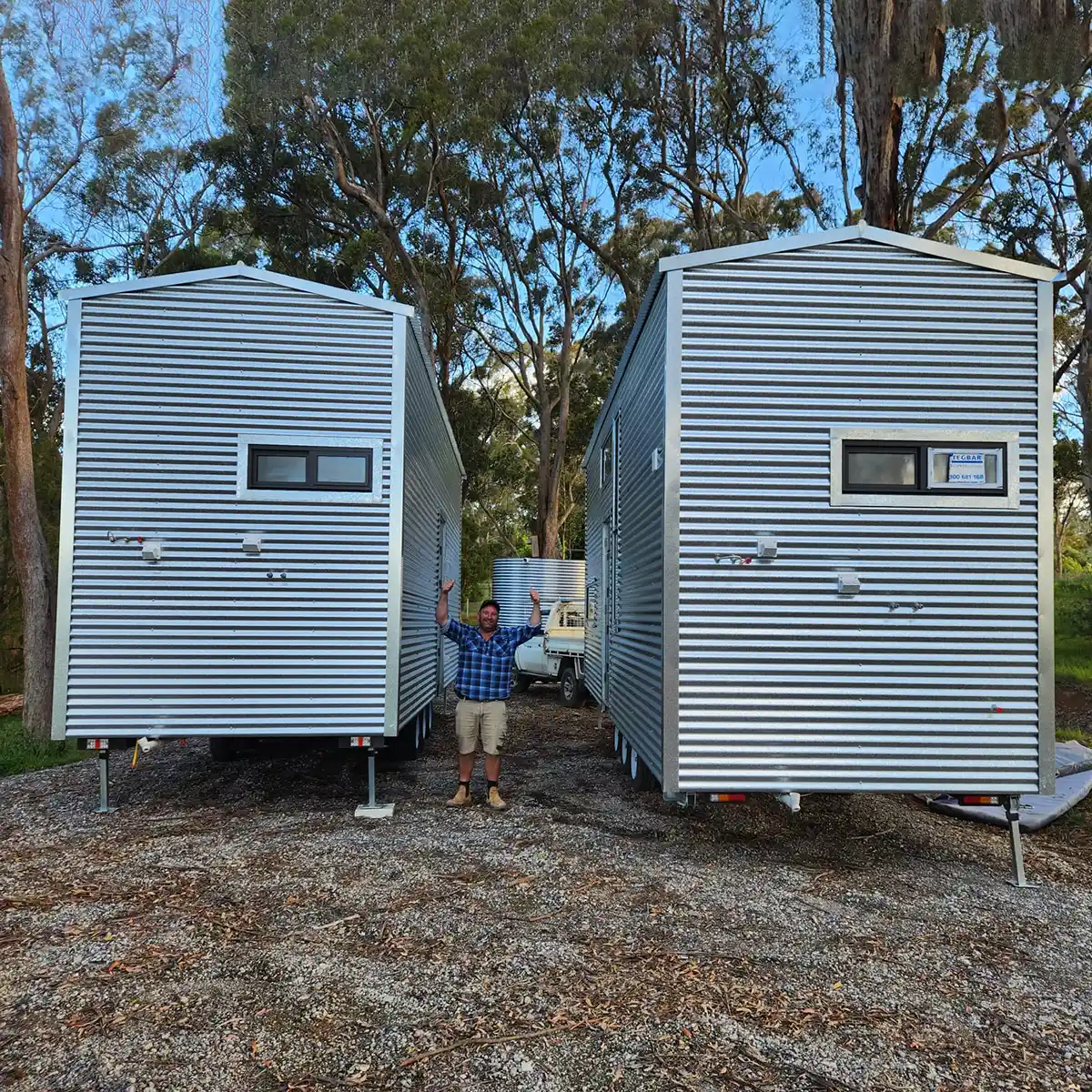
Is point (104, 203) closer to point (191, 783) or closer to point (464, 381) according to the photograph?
point (464, 381)

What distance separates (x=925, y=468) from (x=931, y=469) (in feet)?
0.12

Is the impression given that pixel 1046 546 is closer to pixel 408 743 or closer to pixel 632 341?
pixel 632 341

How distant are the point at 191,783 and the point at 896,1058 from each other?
5.81 m

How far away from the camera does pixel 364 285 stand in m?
20.5

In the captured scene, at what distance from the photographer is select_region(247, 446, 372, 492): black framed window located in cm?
585

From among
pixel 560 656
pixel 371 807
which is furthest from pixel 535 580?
pixel 371 807

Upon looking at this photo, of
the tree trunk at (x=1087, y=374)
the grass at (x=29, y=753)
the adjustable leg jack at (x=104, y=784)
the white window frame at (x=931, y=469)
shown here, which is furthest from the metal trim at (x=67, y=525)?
the tree trunk at (x=1087, y=374)

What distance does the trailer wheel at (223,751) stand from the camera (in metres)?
7.31

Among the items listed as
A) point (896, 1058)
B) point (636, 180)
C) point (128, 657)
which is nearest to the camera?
point (896, 1058)

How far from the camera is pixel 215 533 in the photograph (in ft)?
19.0

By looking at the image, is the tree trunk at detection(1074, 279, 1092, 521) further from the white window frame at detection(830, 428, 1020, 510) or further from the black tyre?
the black tyre

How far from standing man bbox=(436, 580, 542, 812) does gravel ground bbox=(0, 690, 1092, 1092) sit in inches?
13.6

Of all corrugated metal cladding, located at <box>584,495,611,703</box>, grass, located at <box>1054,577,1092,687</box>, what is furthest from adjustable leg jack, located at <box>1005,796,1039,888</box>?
grass, located at <box>1054,577,1092,687</box>

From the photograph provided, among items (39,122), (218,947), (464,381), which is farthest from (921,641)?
(464,381)
